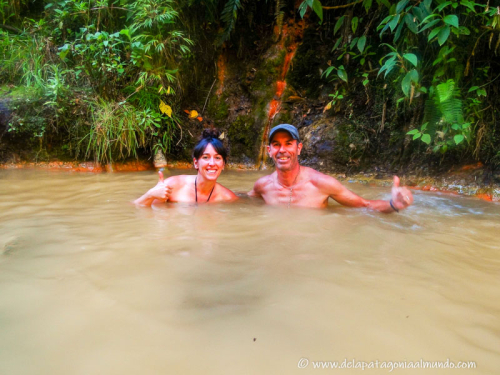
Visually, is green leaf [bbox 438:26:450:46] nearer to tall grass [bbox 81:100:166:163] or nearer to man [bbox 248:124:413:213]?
man [bbox 248:124:413:213]

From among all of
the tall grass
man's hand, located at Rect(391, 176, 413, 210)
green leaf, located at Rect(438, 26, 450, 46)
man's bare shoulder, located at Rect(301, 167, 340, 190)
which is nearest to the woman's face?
man's bare shoulder, located at Rect(301, 167, 340, 190)

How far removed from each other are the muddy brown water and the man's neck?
0.60 meters

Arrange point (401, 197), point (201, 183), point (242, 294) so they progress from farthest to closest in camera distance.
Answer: point (201, 183) < point (401, 197) < point (242, 294)

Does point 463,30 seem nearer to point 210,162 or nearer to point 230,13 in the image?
point 210,162

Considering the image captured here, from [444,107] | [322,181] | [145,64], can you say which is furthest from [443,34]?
[145,64]

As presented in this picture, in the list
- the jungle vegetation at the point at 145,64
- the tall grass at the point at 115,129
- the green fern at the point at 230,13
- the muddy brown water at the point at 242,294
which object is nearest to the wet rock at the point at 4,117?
the jungle vegetation at the point at 145,64

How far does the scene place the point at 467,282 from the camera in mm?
1457

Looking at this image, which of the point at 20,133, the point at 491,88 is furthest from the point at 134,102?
the point at 491,88

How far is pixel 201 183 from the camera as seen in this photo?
312cm

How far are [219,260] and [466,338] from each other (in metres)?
1.11

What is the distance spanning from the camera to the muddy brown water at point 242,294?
3.26 feet

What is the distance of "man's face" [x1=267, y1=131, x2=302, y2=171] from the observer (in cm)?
287

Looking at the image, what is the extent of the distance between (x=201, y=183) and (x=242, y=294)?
190 cm

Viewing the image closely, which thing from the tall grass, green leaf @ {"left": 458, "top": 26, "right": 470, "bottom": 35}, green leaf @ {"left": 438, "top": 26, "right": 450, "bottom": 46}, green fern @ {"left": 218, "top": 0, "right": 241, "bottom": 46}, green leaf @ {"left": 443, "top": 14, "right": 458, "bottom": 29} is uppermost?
green fern @ {"left": 218, "top": 0, "right": 241, "bottom": 46}
